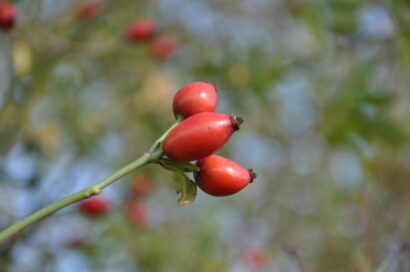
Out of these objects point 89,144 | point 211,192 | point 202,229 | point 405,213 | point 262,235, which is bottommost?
point 262,235

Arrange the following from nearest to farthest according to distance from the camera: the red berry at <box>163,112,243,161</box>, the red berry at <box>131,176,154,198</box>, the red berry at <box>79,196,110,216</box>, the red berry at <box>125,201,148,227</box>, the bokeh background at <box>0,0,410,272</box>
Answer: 1. the red berry at <box>163,112,243,161</box>
2. the bokeh background at <box>0,0,410,272</box>
3. the red berry at <box>79,196,110,216</box>
4. the red berry at <box>125,201,148,227</box>
5. the red berry at <box>131,176,154,198</box>

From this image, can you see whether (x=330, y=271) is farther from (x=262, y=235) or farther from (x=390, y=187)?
(x=262, y=235)

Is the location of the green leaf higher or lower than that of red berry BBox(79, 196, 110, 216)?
higher

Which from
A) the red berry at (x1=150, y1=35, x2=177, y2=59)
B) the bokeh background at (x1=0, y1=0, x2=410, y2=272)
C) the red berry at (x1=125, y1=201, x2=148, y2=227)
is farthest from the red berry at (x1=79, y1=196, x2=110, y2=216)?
the red berry at (x1=150, y1=35, x2=177, y2=59)

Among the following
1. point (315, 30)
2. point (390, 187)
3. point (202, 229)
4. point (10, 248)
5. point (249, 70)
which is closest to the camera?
point (10, 248)

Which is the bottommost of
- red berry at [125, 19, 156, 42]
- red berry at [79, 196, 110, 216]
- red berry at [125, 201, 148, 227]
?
red berry at [125, 201, 148, 227]

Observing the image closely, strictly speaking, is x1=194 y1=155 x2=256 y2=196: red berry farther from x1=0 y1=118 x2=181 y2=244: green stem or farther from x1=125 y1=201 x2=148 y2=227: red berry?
x1=125 y1=201 x2=148 y2=227: red berry

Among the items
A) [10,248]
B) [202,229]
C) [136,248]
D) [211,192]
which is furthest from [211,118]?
[202,229]
